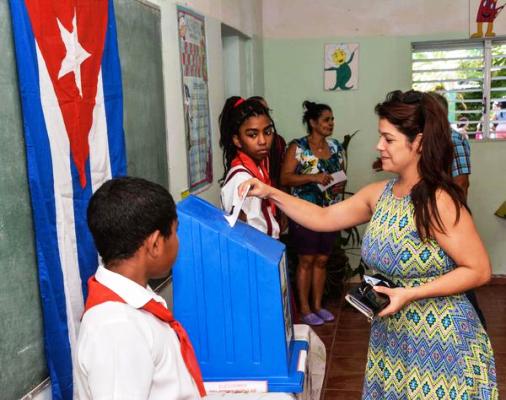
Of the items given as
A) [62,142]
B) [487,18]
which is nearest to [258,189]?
[62,142]

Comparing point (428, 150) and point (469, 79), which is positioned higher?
point (469, 79)

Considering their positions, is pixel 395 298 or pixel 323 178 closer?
pixel 395 298

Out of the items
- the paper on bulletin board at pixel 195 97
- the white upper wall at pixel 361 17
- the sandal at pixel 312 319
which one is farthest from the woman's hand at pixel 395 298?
the white upper wall at pixel 361 17

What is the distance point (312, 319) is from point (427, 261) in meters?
2.70

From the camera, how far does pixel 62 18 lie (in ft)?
5.54

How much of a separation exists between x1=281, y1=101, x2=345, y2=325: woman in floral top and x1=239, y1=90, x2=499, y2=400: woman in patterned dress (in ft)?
7.79

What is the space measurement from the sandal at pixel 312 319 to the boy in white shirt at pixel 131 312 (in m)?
3.12

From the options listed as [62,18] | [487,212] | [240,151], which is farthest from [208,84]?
[487,212]

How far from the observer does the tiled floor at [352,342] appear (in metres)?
3.40

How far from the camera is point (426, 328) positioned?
5.93 ft

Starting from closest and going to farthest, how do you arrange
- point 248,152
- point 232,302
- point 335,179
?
point 232,302 → point 248,152 → point 335,179

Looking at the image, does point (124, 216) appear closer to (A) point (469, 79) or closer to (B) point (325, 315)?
(B) point (325, 315)

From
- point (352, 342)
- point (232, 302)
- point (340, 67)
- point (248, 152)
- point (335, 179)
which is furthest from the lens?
point (340, 67)

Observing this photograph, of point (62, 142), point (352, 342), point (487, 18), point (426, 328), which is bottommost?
point (352, 342)
